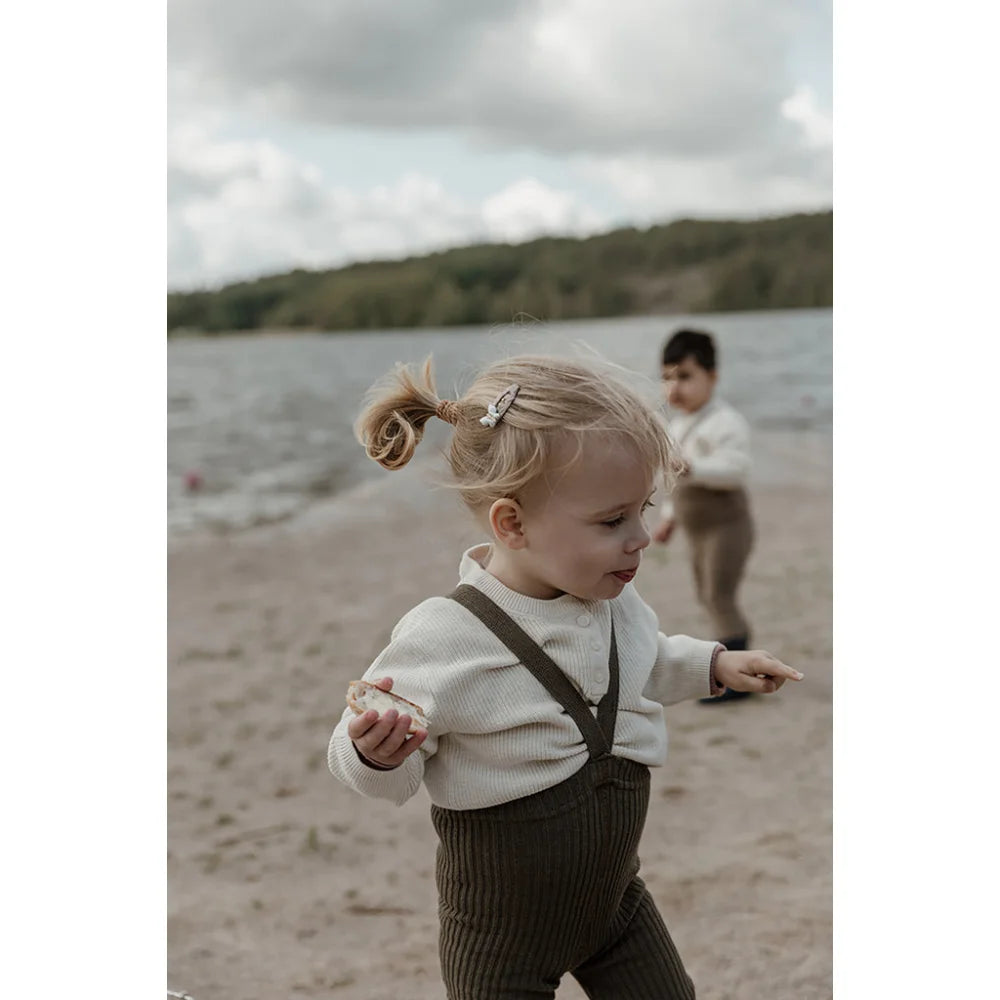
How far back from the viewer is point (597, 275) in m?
20.8

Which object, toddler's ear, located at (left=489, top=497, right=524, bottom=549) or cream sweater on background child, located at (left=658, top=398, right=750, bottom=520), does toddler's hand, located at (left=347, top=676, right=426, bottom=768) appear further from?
cream sweater on background child, located at (left=658, top=398, right=750, bottom=520)

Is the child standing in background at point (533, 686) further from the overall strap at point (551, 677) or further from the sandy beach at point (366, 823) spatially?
the sandy beach at point (366, 823)

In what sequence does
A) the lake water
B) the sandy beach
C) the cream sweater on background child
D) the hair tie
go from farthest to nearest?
the lake water < the cream sweater on background child < the sandy beach < the hair tie

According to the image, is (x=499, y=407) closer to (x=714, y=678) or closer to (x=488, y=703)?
(x=488, y=703)

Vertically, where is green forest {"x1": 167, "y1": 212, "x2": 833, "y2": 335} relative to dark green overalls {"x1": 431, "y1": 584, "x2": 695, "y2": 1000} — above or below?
above

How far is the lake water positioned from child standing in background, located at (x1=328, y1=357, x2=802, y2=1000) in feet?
0.72

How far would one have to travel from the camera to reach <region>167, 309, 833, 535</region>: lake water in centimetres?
951

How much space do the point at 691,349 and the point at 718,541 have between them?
0.72 m

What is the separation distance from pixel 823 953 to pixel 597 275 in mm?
19097

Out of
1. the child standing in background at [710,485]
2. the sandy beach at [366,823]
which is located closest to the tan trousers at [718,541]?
the child standing in background at [710,485]

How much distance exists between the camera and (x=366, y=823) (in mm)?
3262

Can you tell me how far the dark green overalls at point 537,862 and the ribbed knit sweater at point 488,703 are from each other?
0.06ft

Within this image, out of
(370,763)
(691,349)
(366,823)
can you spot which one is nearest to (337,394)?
(691,349)

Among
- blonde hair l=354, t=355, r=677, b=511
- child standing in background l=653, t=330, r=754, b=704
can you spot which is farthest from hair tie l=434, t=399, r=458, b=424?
child standing in background l=653, t=330, r=754, b=704
